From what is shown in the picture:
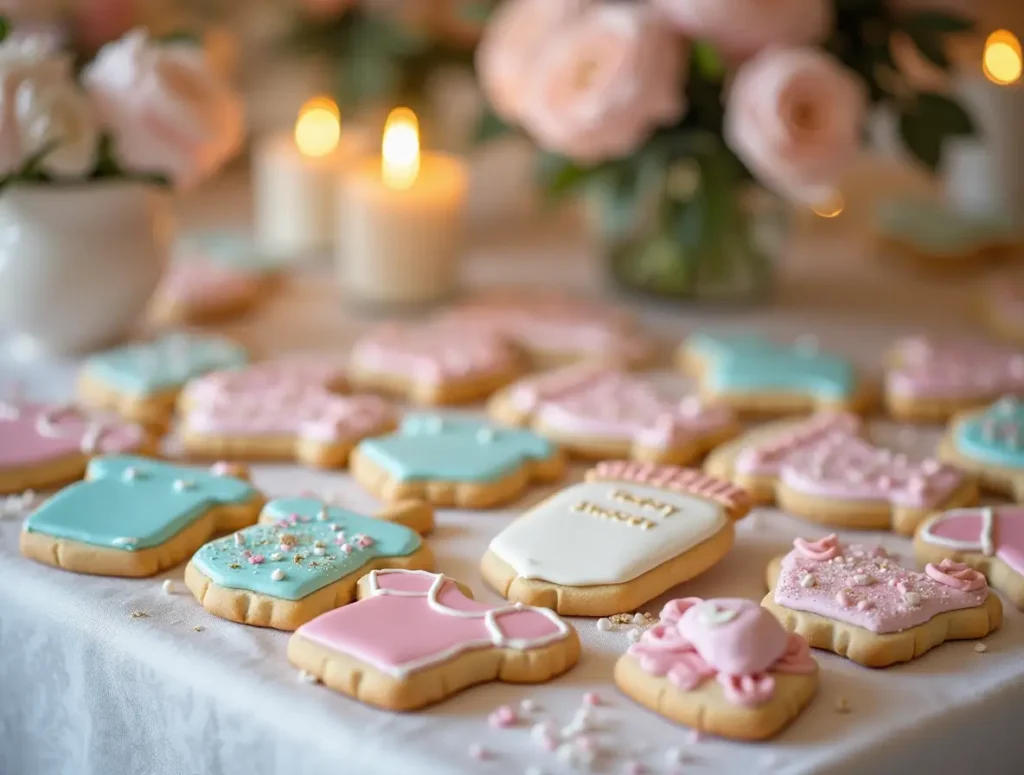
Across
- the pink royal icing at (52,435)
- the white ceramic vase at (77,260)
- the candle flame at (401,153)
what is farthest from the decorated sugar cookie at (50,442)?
the candle flame at (401,153)

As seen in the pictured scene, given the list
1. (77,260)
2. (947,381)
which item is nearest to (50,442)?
(77,260)

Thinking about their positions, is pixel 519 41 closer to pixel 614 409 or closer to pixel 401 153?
pixel 401 153

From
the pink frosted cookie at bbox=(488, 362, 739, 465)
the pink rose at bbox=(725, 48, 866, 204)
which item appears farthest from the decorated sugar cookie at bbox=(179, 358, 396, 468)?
the pink rose at bbox=(725, 48, 866, 204)

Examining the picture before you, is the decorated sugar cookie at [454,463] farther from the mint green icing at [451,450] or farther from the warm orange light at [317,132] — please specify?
the warm orange light at [317,132]

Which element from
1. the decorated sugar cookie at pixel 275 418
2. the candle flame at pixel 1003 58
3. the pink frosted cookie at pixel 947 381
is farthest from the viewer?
the candle flame at pixel 1003 58

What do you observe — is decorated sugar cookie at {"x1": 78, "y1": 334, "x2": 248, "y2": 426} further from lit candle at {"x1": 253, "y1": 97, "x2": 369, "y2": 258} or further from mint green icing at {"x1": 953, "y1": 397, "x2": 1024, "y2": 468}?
mint green icing at {"x1": 953, "y1": 397, "x2": 1024, "y2": 468}
